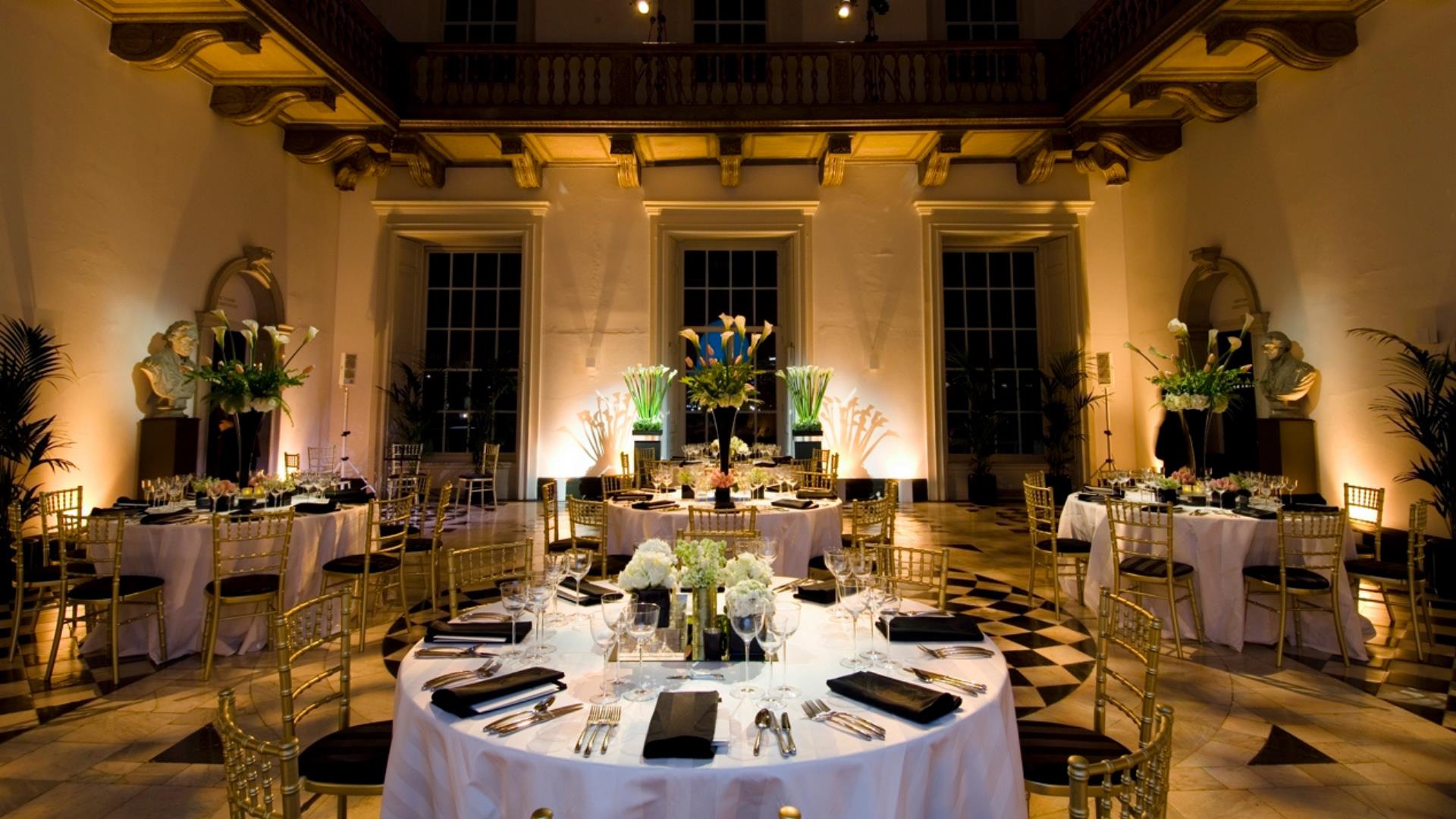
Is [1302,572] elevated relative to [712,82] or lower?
lower

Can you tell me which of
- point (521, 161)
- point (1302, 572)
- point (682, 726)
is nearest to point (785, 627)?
point (682, 726)

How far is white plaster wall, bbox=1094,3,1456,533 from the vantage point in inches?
215

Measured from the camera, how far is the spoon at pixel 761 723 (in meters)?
1.36

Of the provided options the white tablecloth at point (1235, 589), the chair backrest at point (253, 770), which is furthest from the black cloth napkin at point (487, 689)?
the white tablecloth at point (1235, 589)

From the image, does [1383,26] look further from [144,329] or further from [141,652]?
[144,329]

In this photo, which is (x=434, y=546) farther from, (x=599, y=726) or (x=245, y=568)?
(x=599, y=726)

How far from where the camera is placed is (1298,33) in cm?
612

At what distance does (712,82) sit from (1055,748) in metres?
8.75

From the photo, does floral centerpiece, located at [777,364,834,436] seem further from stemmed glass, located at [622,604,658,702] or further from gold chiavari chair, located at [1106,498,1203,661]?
stemmed glass, located at [622,604,658,702]

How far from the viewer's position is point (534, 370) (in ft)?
32.5

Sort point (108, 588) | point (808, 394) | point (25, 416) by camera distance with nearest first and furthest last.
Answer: point (108, 588), point (25, 416), point (808, 394)

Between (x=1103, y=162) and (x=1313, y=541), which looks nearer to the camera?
(x=1313, y=541)

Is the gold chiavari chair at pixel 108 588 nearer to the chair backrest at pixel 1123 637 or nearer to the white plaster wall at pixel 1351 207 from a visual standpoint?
the chair backrest at pixel 1123 637

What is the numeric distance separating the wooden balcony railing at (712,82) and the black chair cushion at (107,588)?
6.61m
